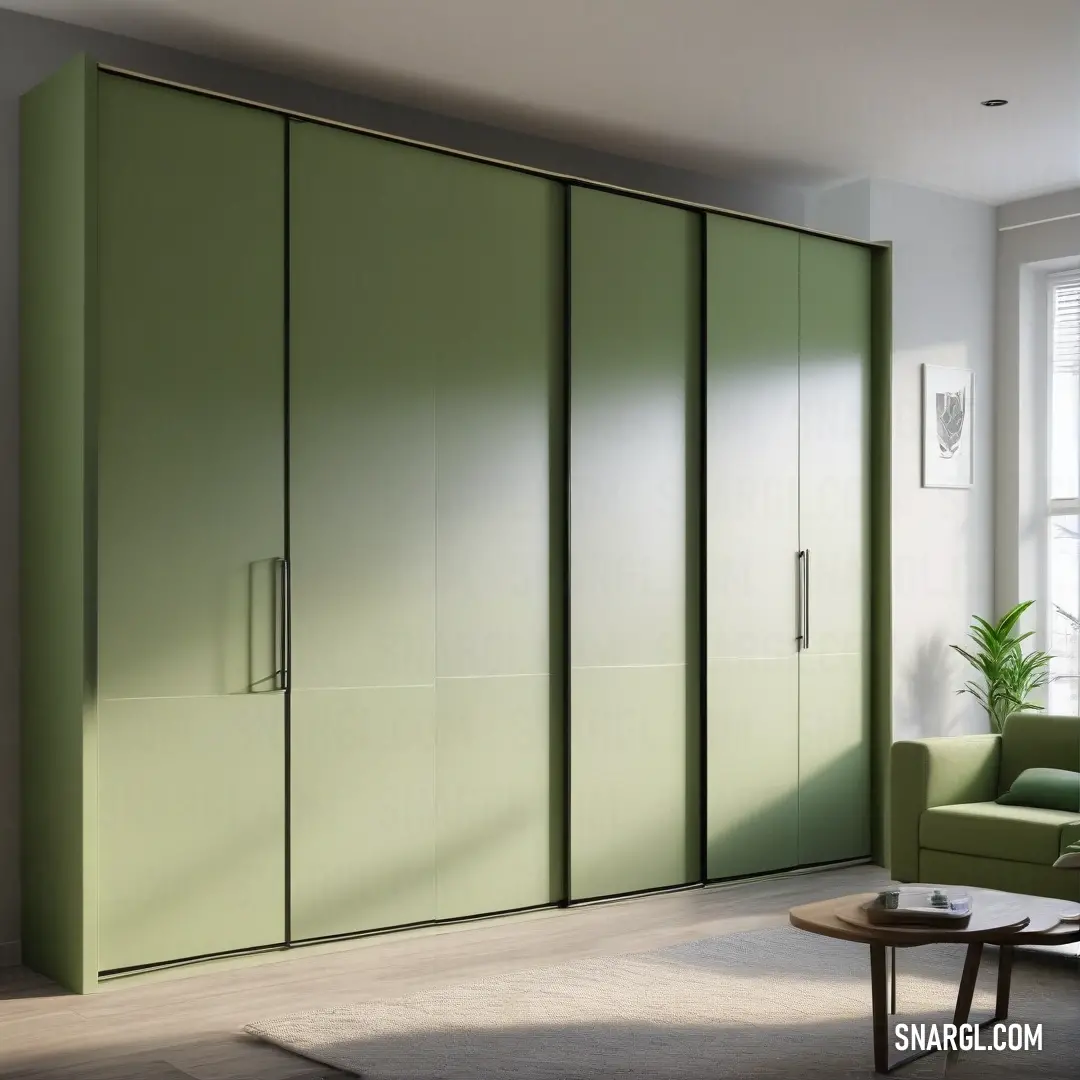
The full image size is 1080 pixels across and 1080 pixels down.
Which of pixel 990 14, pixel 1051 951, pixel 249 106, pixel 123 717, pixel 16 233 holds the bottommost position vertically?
pixel 1051 951

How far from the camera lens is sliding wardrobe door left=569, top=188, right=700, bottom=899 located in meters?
5.05

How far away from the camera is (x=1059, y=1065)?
10.7ft

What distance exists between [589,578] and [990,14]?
7.26ft

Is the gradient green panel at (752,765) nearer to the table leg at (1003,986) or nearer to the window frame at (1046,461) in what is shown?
the window frame at (1046,461)

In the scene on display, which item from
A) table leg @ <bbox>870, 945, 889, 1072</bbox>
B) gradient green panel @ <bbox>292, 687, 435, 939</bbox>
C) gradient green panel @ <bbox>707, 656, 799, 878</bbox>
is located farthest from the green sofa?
gradient green panel @ <bbox>292, 687, 435, 939</bbox>

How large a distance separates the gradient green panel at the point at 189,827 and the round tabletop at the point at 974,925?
1.66m

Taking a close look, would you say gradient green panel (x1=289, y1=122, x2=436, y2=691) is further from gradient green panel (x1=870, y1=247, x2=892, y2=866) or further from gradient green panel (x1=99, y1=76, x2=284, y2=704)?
gradient green panel (x1=870, y1=247, x2=892, y2=866)

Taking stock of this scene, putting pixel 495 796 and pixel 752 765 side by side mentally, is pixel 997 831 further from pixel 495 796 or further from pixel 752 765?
pixel 495 796

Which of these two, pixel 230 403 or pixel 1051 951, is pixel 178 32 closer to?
pixel 230 403

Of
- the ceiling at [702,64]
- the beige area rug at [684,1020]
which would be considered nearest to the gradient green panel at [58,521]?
the ceiling at [702,64]

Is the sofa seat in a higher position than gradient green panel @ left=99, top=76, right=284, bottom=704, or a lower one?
lower

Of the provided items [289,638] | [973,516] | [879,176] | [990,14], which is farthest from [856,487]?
[289,638]

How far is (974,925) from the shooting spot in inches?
131

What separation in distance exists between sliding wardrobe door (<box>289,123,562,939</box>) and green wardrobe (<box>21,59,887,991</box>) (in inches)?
0.4
